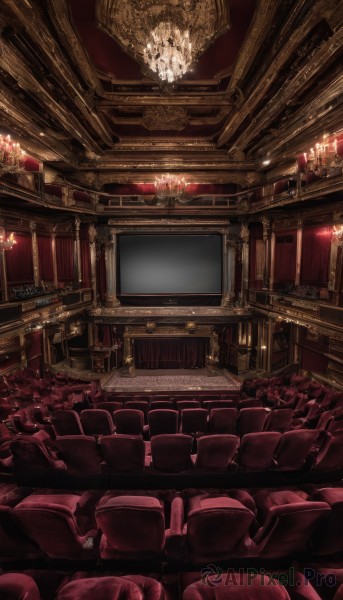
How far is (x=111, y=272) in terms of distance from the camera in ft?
42.6

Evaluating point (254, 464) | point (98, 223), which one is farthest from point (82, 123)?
point (254, 464)

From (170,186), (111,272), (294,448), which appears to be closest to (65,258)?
(111,272)

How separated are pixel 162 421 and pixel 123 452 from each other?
1.20 metres

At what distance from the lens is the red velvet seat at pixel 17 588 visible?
2.12 metres

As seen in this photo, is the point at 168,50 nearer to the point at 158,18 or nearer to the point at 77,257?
the point at 158,18

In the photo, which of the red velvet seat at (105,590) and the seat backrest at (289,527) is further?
the seat backrest at (289,527)

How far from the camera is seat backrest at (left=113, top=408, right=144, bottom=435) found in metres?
5.11

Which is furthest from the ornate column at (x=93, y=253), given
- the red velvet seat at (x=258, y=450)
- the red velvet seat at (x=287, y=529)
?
A: the red velvet seat at (x=287, y=529)

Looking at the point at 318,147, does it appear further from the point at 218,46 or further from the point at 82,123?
the point at 82,123

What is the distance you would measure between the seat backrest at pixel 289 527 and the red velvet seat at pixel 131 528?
923 millimetres

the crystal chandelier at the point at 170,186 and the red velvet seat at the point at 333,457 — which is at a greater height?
the crystal chandelier at the point at 170,186

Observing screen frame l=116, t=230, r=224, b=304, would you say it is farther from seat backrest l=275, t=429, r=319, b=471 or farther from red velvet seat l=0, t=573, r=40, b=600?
red velvet seat l=0, t=573, r=40, b=600


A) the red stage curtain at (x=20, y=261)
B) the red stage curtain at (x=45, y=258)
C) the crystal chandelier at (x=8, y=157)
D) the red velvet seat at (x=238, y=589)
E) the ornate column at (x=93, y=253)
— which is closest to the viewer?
the red velvet seat at (x=238, y=589)

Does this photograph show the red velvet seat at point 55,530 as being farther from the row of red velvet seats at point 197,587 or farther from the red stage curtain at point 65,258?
the red stage curtain at point 65,258
